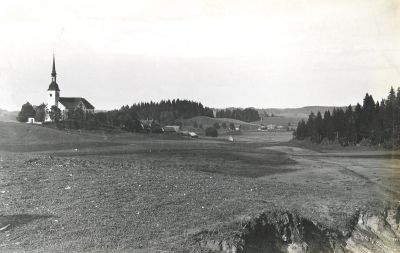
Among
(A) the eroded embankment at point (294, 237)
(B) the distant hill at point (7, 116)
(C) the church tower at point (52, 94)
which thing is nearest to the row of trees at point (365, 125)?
(A) the eroded embankment at point (294, 237)

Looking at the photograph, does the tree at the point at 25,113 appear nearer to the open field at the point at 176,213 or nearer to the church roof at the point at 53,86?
the church roof at the point at 53,86

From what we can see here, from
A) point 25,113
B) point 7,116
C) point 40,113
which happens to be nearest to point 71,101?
point 40,113

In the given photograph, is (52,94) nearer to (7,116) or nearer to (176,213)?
(7,116)

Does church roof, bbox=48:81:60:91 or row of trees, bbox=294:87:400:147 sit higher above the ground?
church roof, bbox=48:81:60:91

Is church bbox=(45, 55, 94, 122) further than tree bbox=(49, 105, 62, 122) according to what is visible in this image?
Yes

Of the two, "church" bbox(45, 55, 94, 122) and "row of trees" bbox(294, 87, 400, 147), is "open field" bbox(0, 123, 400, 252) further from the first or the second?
"church" bbox(45, 55, 94, 122)

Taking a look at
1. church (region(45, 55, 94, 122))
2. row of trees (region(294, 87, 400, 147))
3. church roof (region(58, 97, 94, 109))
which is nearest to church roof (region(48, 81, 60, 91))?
church (region(45, 55, 94, 122))
